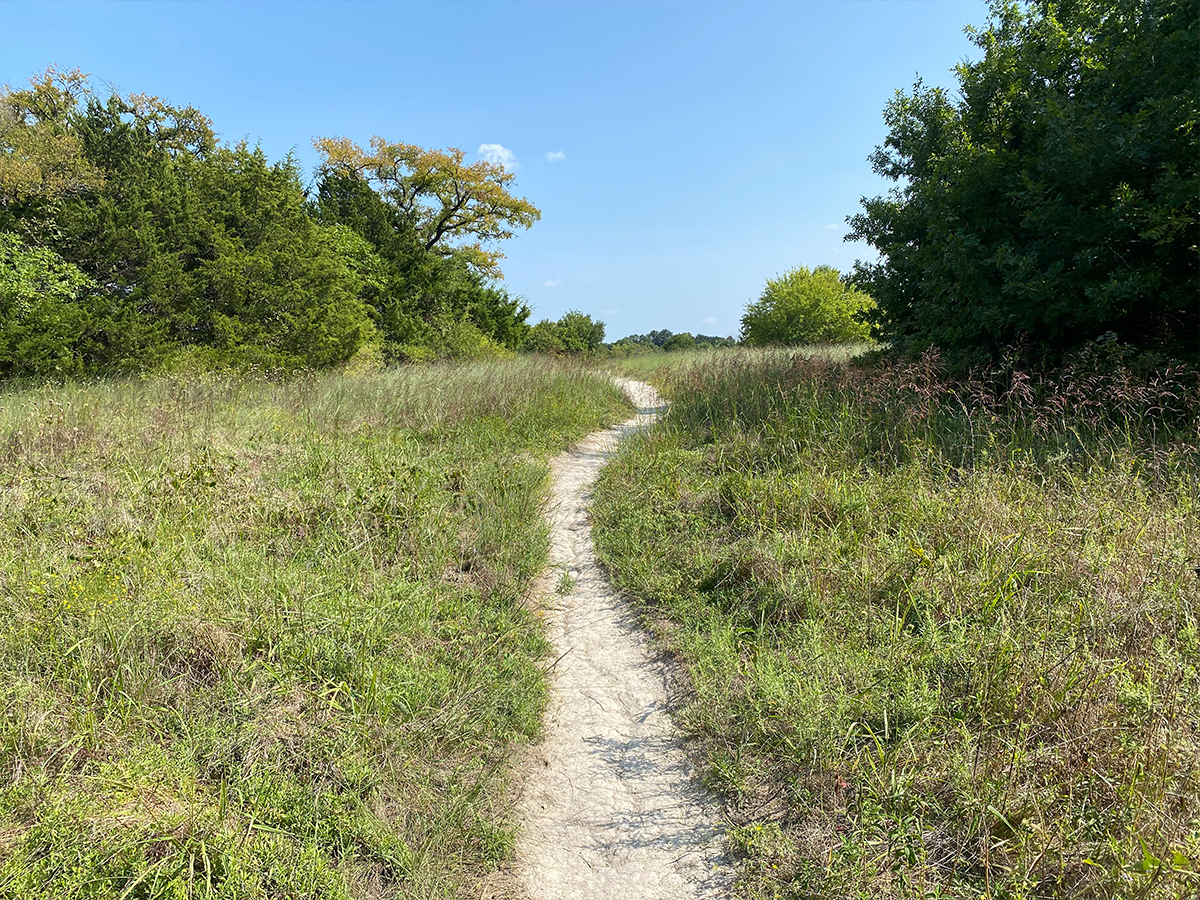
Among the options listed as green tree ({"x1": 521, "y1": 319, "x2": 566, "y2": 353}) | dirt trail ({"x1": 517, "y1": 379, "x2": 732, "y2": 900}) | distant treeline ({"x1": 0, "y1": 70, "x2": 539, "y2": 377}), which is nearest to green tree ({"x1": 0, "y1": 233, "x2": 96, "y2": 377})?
distant treeline ({"x1": 0, "y1": 70, "x2": 539, "y2": 377})

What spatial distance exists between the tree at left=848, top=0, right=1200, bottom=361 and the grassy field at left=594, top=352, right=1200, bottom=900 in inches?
36.1

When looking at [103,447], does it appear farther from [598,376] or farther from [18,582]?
[598,376]

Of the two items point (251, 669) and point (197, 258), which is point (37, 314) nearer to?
point (197, 258)

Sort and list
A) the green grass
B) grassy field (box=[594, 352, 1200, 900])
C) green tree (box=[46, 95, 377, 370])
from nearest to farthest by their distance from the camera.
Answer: grassy field (box=[594, 352, 1200, 900]) → green tree (box=[46, 95, 377, 370]) → the green grass

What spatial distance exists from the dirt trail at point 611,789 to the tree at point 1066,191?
6.14m

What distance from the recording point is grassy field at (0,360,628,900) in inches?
75.2

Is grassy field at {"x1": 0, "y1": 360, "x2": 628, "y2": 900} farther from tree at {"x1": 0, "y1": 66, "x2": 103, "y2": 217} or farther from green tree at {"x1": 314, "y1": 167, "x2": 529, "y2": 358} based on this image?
green tree at {"x1": 314, "y1": 167, "x2": 529, "y2": 358}

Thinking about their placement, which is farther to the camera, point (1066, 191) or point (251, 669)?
point (1066, 191)

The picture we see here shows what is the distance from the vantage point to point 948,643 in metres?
2.98

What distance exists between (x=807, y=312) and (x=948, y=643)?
21687 millimetres

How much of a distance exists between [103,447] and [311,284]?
9361 mm

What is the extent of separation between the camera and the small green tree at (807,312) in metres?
22.0

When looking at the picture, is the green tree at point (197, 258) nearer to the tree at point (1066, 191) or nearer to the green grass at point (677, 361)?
the green grass at point (677, 361)

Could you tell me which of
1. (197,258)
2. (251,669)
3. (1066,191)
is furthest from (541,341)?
(251,669)
